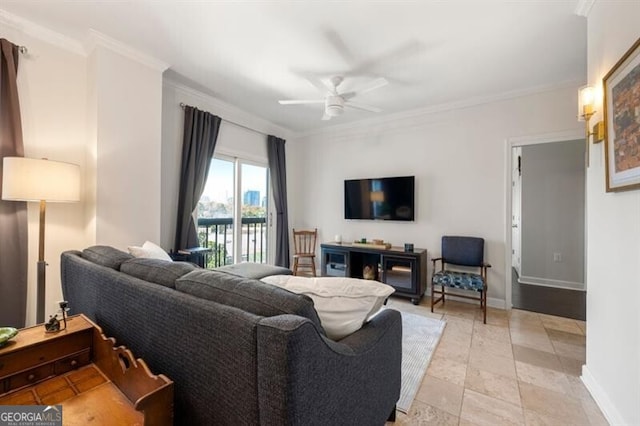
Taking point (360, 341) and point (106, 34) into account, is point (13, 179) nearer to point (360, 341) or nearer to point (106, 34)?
point (106, 34)

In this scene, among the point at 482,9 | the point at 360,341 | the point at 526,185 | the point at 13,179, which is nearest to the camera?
the point at 360,341

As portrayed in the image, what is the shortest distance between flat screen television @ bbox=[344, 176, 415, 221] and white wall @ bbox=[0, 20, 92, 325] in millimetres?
3268

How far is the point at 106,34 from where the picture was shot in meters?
2.34

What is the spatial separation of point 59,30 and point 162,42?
796mm

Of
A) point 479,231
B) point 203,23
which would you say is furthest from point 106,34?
point 479,231

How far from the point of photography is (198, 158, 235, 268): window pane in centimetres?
370

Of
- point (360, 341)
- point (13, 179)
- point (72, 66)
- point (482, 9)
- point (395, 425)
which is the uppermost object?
point (482, 9)

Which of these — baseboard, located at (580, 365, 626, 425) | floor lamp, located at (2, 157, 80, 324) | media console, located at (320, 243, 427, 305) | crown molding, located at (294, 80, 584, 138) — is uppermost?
crown molding, located at (294, 80, 584, 138)

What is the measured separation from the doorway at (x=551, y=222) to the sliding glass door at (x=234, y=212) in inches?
149

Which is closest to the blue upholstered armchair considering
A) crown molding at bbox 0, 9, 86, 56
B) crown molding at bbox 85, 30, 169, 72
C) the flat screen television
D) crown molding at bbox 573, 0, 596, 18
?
the flat screen television

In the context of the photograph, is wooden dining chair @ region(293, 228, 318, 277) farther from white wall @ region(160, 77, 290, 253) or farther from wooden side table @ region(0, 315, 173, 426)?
wooden side table @ region(0, 315, 173, 426)

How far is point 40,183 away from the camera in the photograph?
189 centimetres

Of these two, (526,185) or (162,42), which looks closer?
(162,42)

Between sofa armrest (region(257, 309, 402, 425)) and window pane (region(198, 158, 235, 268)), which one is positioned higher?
window pane (region(198, 158, 235, 268))
